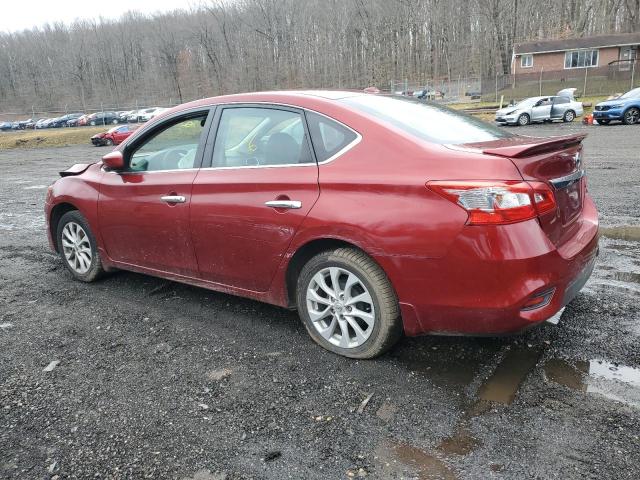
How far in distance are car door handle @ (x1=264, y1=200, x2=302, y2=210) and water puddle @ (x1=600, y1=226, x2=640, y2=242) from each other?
4107 millimetres

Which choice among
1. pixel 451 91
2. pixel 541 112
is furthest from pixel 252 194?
pixel 451 91

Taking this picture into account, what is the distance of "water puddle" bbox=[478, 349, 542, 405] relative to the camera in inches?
111

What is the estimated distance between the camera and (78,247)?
16.5 feet

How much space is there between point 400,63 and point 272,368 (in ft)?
293

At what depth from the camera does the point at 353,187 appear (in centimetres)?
305

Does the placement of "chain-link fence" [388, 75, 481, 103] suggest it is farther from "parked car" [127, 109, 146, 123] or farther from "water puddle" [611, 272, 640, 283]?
"water puddle" [611, 272, 640, 283]

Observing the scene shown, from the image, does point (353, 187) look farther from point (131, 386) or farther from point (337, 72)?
point (337, 72)

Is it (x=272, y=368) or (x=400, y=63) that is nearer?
(x=272, y=368)

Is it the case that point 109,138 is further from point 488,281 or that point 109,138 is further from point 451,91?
point 451,91

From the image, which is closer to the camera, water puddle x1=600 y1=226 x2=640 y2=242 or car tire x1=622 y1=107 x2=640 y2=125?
water puddle x1=600 y1=226 x2=640 y2=242

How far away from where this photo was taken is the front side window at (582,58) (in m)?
51.1

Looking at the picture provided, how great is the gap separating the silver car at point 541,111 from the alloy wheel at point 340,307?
25.3 metres

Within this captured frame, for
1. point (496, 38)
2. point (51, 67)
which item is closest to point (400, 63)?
point (496, 38)

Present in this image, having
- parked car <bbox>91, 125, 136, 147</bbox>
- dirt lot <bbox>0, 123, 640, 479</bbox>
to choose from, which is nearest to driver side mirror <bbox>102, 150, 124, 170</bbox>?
dirt lot <bbox>0, 123, 640, 479</bbox>
